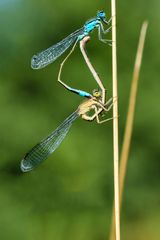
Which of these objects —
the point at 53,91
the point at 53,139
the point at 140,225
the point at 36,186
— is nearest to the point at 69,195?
the point at 36,186

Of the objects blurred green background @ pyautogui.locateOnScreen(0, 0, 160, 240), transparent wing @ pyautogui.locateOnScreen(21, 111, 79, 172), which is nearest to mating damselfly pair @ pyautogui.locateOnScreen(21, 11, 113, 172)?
transparent wing @ pyautogui.locateOnScreen(21, 111, 79, 172)

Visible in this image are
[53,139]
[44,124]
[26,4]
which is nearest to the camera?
[53,139]

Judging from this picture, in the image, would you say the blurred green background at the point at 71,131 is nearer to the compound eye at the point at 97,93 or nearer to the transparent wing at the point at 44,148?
the transparent wing at the point at 44,148

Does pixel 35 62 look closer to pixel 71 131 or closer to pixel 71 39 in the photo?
pixel 71 39

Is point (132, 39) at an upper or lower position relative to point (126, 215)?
upper

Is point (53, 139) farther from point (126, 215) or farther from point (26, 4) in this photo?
point (26, 4)

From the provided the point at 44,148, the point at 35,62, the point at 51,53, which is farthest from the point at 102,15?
the point at 44,148
